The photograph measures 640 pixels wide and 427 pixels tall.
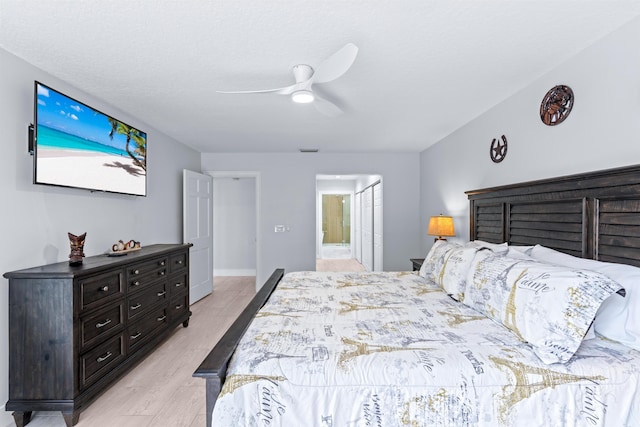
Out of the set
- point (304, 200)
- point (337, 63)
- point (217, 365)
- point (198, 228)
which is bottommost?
point (217, 365)

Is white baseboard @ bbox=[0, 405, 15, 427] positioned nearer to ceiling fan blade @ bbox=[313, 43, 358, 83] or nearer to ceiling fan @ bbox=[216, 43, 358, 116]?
ceiling fan @ bbox=[216, 43, 358, 116]

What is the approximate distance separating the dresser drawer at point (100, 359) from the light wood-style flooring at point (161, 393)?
0.22m

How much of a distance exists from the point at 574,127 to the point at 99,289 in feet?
11.6

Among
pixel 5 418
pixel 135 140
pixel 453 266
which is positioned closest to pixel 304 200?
pixel 135 140

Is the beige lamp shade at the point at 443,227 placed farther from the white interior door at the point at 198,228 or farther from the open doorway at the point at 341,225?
the white interior door at the point at 198,228

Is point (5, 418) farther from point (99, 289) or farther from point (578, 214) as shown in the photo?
point (578, 214)

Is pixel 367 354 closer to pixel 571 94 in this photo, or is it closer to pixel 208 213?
pixel 571 94

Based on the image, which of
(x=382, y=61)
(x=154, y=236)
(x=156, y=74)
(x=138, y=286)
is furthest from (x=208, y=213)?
(x=382, y=61)

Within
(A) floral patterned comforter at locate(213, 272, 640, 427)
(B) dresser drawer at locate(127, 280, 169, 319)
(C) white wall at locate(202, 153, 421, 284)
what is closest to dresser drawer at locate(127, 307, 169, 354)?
(B) dresser drawer at locate(127, 280, 169, 319)

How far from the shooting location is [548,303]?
1550 mm

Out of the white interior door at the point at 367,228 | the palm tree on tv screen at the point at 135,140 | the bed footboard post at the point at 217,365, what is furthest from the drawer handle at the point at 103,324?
the white interior door at the point at 367,228

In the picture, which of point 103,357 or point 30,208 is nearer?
point 30,208

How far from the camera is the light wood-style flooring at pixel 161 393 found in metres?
2.13

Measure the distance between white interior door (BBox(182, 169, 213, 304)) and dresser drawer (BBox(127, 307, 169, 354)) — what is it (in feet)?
4.51
